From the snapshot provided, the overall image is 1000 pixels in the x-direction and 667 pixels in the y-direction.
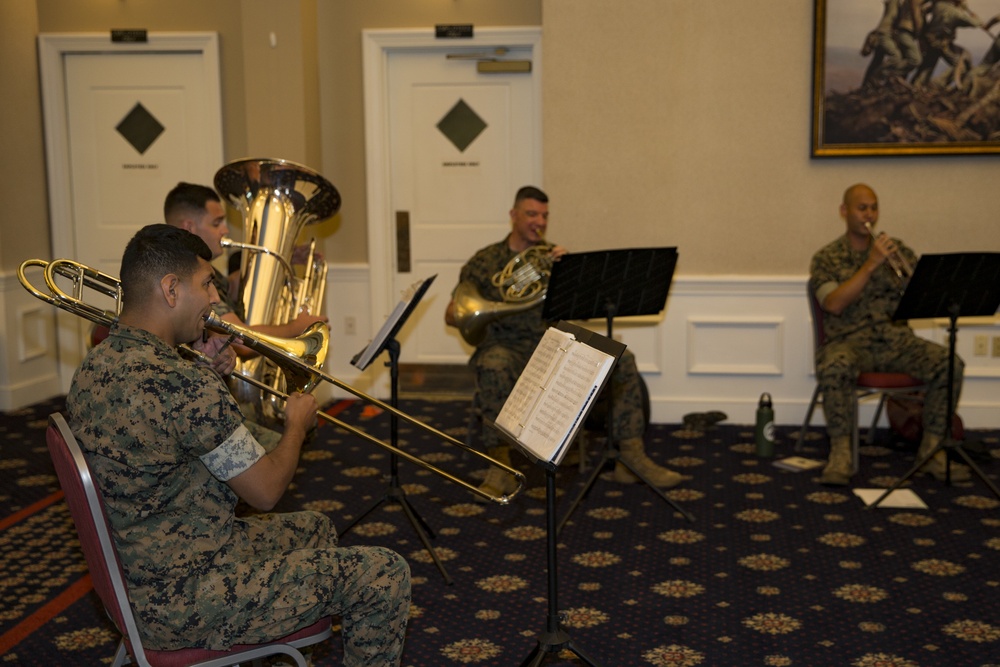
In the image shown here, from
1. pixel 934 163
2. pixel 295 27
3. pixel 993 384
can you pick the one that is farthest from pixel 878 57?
pixel 295 27

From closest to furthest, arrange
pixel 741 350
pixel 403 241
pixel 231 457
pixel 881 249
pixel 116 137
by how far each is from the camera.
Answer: pixel 231 457, pixel 881 249, pixel 741 350, pixel 403 241, pixel 116 137

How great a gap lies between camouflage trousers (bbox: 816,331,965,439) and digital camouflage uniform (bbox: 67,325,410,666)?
3310 millimetres

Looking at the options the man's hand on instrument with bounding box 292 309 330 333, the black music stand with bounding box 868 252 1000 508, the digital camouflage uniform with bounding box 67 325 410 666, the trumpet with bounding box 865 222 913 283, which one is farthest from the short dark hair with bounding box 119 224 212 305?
the trumpet with bounding box 865 222 913 283

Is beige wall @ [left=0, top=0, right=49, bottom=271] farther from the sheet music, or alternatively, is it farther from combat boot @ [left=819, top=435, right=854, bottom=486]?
combat boot @ [left=819, top=435, right=854, bottom=486]

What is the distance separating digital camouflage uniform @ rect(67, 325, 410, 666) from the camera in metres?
2.26

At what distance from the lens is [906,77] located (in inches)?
225

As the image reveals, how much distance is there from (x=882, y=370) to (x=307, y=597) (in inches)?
149

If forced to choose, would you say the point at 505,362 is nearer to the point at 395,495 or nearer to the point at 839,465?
the point at 395,495

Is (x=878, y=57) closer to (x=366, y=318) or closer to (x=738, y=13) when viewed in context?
(x=738, y=13)

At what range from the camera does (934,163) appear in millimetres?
5812

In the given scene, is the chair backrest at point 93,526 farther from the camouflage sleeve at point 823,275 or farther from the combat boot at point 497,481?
the camouflage sleeve at point 823,275

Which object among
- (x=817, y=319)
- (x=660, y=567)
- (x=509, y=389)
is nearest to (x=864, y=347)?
(x=817, y=319)

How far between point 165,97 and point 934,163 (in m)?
4.94

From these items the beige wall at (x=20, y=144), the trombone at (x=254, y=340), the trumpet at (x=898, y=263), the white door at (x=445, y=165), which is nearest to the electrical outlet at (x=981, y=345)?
the trumpet at (x=898, y=263)
